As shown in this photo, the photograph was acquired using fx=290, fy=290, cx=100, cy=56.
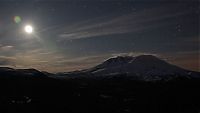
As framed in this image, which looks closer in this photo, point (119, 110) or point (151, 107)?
point (119, 110)

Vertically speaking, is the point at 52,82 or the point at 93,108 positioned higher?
the point at 52,82

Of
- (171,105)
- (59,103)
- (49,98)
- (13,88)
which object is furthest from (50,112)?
(13,88)

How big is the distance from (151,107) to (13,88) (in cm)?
6244

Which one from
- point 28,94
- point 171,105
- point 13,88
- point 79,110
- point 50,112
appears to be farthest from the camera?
point 13,88

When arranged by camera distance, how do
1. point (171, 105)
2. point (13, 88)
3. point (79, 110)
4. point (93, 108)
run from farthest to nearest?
point (13, 88)
point (171, 105)
point (93, 108)
point (79, 110)

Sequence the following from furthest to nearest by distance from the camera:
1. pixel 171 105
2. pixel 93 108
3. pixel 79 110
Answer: pixel 171 105 → pixel 93 108 → pixel 79 110

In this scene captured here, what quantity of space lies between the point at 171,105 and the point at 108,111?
90.1 ft

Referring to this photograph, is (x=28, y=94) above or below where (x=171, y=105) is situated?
above

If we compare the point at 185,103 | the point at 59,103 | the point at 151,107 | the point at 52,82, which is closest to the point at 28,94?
the point at 59,103

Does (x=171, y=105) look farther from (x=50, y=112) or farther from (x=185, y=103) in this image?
(x=50, y=112)

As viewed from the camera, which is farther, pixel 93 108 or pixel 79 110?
pixel 93 108

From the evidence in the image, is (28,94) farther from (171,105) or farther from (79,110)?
(171,105)

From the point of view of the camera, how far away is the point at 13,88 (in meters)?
125

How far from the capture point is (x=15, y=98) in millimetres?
104312
